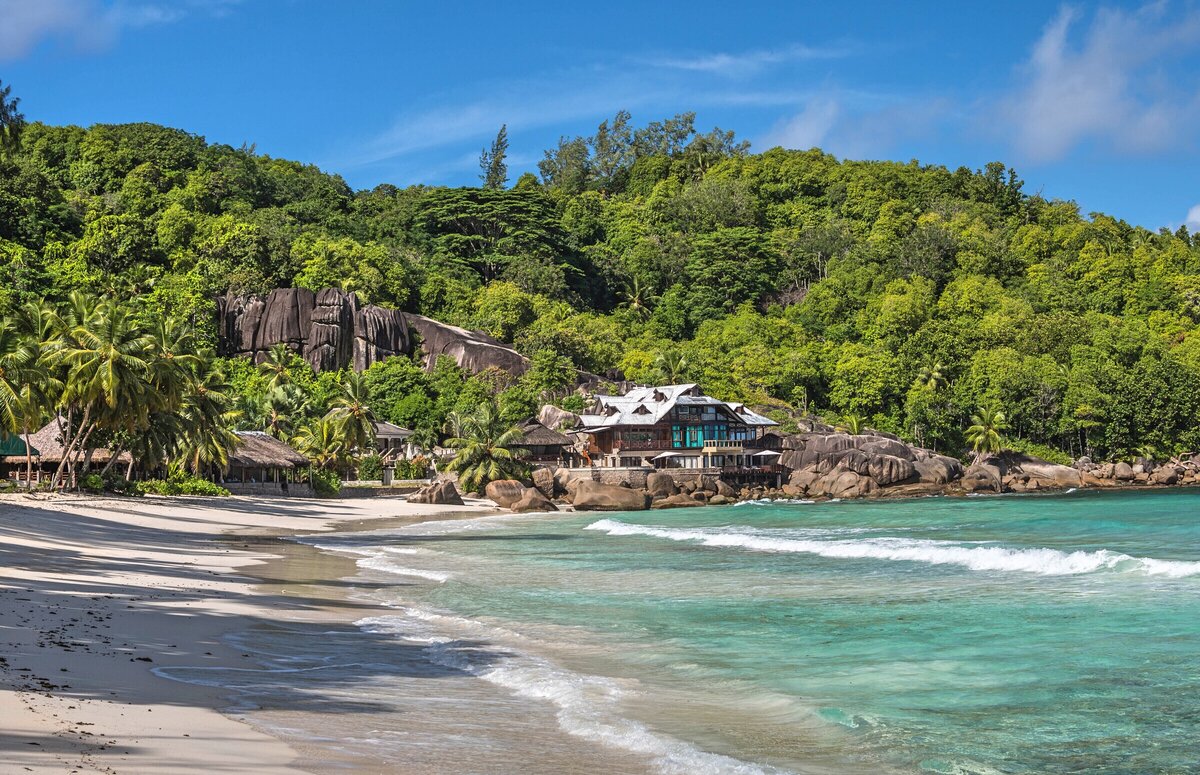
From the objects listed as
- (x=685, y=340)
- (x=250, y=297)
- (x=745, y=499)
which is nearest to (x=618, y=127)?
(x=685, y=340)

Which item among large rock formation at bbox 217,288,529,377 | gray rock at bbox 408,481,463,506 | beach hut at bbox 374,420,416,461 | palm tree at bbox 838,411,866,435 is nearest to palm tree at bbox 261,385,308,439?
beach hut at bbox 374,420,416,461

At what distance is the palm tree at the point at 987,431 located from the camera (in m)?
69.4

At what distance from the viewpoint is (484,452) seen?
56.5 meters

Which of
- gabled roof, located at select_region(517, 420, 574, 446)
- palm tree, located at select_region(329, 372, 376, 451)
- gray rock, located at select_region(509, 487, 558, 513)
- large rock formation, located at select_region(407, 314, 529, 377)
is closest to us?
gray rock, located at select_region(509, 487, 558, 513)

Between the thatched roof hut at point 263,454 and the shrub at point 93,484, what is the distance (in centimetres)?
853

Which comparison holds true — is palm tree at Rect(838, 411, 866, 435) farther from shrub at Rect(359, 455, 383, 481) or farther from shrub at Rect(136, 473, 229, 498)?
shrub at Rect(136, 473, 229, 498)

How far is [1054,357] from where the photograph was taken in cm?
7719

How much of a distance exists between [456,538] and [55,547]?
1432 centimetres

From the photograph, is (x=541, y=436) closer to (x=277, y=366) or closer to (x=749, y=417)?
(x=749, y=417)

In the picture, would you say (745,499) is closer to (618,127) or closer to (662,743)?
(662,743)

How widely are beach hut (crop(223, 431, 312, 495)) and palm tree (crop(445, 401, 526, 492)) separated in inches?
330

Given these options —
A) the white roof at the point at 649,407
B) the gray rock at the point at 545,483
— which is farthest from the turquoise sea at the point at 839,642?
the white roof at the point at 649,407

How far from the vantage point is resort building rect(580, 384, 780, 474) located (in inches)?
2527

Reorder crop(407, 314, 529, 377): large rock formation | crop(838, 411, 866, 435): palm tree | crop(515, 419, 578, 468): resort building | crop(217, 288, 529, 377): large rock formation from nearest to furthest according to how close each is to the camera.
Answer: crop(515, 419, 578, 468): resort building
crop(217, 288, 529, 377): large rock formation
crop(407, 314, 529, 377): large rock formation
crop(838, 411, 866, 435): palm tree
